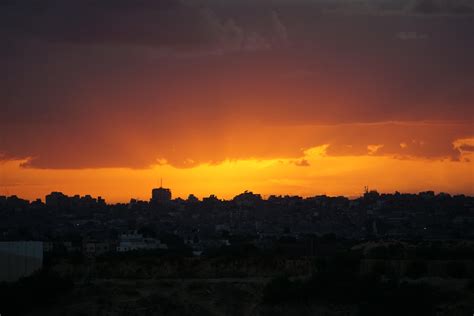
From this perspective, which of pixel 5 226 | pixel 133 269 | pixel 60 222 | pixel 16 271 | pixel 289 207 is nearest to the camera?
pixel 16 271

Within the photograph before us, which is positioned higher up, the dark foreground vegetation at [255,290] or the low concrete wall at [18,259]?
the low concrete wall at [18,259]

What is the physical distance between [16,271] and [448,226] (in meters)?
85.9

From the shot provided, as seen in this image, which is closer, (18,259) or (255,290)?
(255,290)

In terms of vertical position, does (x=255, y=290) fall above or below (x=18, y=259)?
below

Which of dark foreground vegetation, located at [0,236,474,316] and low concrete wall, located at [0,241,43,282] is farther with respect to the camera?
low concrete wall, located at [0,241,43,282]

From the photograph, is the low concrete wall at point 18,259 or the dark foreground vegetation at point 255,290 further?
the low concrete wall at point 18,259

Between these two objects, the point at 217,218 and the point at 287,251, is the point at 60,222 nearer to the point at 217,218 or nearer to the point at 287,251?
the point at 217,218

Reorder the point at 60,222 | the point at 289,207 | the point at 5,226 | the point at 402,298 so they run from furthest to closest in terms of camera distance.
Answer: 1. the point at 289,207
2. the point at 60,222
3. the point at 5,226
4. the point at 402,298

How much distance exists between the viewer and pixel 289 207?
558 ft

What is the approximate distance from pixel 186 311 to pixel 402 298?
30.6ft

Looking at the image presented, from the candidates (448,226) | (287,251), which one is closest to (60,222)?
(448,226)

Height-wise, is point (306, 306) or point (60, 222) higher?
point (60, 222)

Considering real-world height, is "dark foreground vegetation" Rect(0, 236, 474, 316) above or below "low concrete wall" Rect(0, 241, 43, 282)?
below

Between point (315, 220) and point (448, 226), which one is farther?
point (315, 220)
